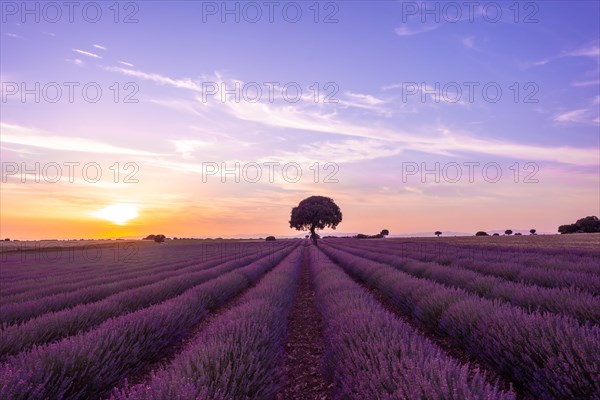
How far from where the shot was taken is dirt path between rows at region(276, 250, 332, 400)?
3.89m

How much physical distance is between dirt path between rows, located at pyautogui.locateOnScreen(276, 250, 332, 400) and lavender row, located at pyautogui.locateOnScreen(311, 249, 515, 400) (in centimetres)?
34

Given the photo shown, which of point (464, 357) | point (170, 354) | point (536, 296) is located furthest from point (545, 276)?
point (170, 354)

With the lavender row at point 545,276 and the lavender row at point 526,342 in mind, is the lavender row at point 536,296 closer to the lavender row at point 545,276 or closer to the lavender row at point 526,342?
the lavender row at point 545,276

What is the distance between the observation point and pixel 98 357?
11.2ft

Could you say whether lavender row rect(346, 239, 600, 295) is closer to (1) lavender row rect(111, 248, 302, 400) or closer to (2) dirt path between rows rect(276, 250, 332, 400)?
(2) dirt path between rows rect(276, 250, 332, 400)

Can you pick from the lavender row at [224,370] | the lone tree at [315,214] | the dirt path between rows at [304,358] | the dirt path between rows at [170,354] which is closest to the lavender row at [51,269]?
the dirt path between rows at [170,354]

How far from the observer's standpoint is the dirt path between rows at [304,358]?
3894mm

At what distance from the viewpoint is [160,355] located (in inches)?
199

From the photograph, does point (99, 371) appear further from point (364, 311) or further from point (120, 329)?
point (364, 311)

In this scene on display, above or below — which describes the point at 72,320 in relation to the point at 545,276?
below

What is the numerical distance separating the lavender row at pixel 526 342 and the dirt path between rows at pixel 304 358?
1724mm

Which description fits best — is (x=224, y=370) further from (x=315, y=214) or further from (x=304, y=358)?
(x=315, y=214)

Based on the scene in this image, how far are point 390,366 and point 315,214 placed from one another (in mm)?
52697

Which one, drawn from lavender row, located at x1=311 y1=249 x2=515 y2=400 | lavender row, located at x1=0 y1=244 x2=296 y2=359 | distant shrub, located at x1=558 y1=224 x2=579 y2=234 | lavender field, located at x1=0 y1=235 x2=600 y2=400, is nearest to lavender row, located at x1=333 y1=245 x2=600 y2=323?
lavender field, located at x1=0 y1=235 x2=600 y2=400
